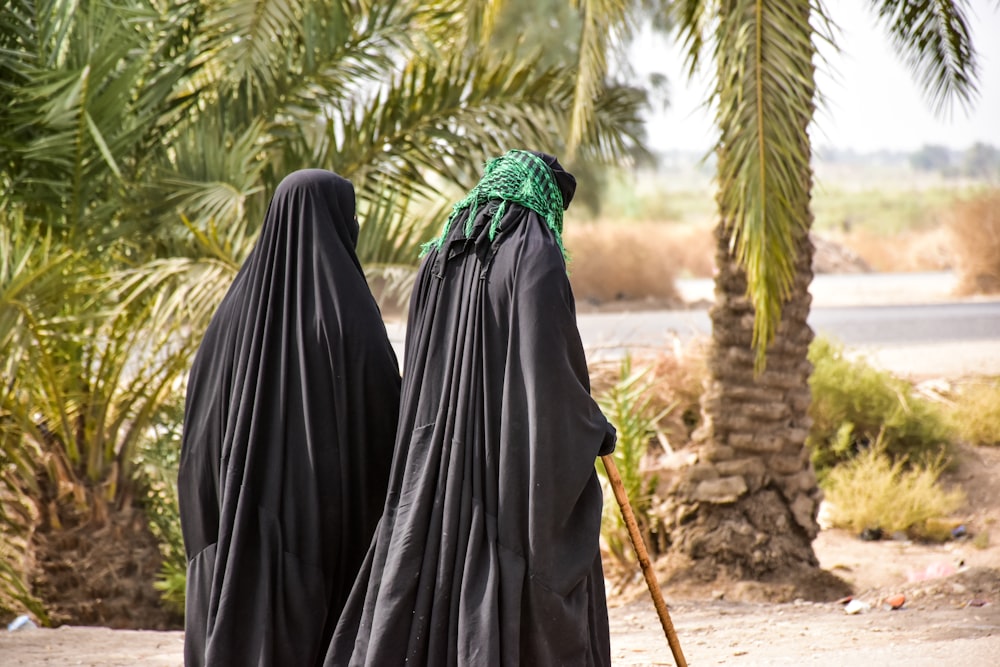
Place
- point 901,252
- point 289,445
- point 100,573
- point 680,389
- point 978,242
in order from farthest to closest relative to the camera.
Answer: point 901,252 < point 978,242 < point 680,389 < point 100,573 < point 289,445

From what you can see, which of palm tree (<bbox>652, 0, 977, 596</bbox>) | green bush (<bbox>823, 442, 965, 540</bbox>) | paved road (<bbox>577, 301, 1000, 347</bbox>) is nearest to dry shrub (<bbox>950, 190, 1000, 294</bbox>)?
paved road (<bbox>577, 301, 1000, 347</bbox>)

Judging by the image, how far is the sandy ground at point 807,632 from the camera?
3.41m

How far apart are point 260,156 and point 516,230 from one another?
3309mm

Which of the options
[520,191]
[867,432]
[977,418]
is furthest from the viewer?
[977,418]

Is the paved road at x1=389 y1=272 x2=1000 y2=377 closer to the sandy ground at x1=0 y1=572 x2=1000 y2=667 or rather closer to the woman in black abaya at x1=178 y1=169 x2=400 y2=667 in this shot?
the sandy ground at x1=0 y1=572 x2=1000 y2=667

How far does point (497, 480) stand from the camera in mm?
2334

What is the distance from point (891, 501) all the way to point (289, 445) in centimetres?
442

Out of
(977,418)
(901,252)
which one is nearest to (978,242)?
(977,418)

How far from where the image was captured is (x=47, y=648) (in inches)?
147

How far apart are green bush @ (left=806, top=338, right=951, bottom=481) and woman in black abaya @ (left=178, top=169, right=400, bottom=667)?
15.2 feet

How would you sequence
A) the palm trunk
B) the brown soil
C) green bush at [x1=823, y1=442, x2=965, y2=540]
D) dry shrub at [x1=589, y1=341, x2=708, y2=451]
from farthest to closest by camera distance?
dry shrub at [x1=589, y1=341, x2=708, y2=451]
green bush at [x1=823, y1=442, x2=965, y2=540]
the palm trunk
the brown soil

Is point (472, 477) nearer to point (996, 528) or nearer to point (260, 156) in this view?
point (260, 156)

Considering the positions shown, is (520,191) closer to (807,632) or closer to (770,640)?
(770,640)

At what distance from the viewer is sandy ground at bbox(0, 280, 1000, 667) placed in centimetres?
341
